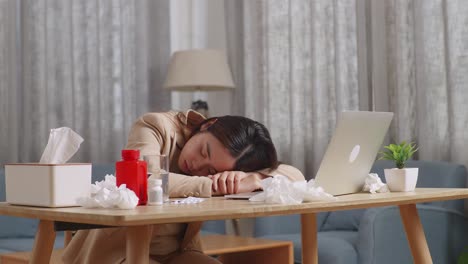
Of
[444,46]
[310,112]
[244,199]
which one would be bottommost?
[244,199]

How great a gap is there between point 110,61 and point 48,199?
125 inches

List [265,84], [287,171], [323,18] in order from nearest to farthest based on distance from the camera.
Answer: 1. [287,171]
2. [323,18]
3. [265,84]

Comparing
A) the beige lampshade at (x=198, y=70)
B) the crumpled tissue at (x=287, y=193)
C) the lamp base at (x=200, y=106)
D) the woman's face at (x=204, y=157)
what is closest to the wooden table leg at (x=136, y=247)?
the crumpled tissue at (x=287, y=193)

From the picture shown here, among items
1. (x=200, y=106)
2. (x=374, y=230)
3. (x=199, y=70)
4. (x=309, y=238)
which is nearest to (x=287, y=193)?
(x=309, y=238)

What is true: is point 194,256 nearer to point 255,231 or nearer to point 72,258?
point 72,258

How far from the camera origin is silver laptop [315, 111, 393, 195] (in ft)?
6.33

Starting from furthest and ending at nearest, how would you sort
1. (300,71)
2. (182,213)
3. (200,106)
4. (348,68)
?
(200,106)
(300,71)
(348,68)
(182,213)

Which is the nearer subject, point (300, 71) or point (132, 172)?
point (132, 172)

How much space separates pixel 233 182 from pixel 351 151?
0.31 metres

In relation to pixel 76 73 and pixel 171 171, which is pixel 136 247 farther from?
pixel 76 73

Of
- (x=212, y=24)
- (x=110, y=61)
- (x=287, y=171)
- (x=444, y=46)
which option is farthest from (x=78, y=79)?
(x=287, y=171)

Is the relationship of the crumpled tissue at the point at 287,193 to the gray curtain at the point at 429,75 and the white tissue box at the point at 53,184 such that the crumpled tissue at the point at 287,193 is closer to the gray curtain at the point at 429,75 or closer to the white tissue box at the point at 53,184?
the white tissue box at the point at 53,184

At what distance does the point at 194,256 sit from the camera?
2.13 meters

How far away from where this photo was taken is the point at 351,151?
2037 mm
